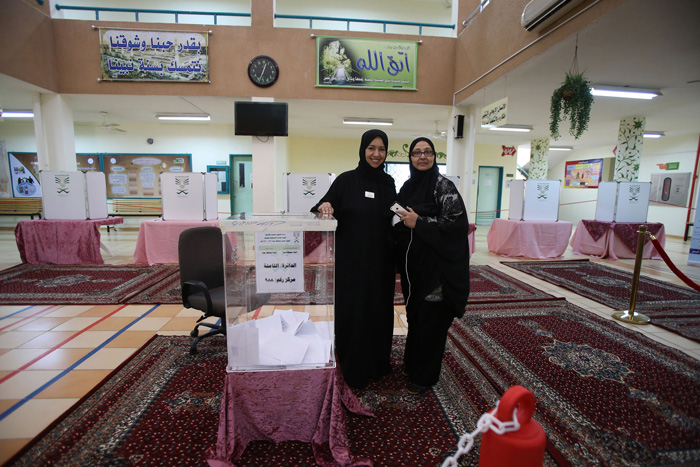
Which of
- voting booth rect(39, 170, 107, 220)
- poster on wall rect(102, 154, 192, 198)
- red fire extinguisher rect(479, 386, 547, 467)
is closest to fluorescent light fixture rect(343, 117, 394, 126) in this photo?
poster on wall rect(102, 154, 192, 198)

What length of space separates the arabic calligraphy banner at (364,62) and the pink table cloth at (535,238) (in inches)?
127

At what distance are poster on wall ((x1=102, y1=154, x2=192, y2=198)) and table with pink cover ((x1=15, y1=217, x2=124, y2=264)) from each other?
13.0 feet

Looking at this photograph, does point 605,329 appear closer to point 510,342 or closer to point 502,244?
point 510,342

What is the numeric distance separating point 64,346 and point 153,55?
5.05m

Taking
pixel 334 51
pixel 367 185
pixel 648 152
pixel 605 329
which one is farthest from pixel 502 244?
pixel 648 152

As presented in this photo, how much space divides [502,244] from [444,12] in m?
5.92

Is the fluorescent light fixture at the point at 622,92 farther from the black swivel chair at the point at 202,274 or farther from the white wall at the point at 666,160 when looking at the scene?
the black swivel chair at the point at 202,274

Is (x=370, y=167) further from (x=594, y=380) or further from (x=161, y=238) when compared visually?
(x=161, y=238)

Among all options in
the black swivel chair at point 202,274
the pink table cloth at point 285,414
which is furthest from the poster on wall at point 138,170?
the pink table cloth at point 285,414

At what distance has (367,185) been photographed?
70.5 inches

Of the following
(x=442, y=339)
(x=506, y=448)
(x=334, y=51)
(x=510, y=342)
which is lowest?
(x=510, y=342)

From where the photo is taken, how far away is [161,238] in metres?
4.82

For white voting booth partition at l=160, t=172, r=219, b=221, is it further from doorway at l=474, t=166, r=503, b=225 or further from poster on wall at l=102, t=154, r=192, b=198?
doorway at l=474, t=166, r=503, b=225

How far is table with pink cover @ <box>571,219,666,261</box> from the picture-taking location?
5797mm
